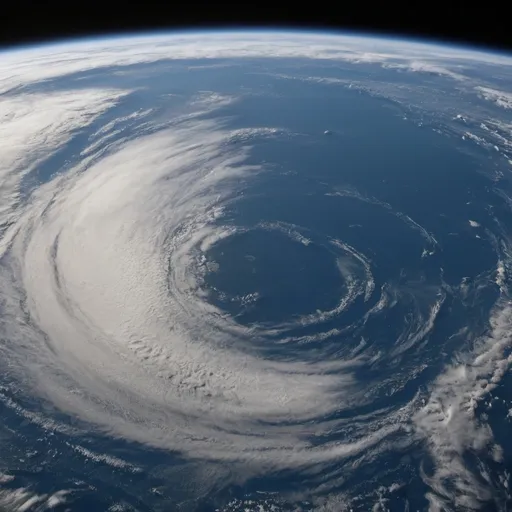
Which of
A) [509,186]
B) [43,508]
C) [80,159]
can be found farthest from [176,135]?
[43,508]

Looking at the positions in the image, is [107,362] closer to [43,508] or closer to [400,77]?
[43,508]

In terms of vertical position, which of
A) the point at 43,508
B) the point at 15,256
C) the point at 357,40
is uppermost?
the point at 357,40

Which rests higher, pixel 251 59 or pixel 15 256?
pixel 251 59

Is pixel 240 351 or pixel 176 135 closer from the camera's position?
pixel 240 351

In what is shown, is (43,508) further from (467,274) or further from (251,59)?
(251,59)

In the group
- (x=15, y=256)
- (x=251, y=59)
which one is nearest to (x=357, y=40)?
(x=251, y=59)

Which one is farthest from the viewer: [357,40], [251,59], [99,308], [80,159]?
[357,40]

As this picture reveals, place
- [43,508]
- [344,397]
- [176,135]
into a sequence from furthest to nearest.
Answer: [176,135], [344,397], [43,508]
